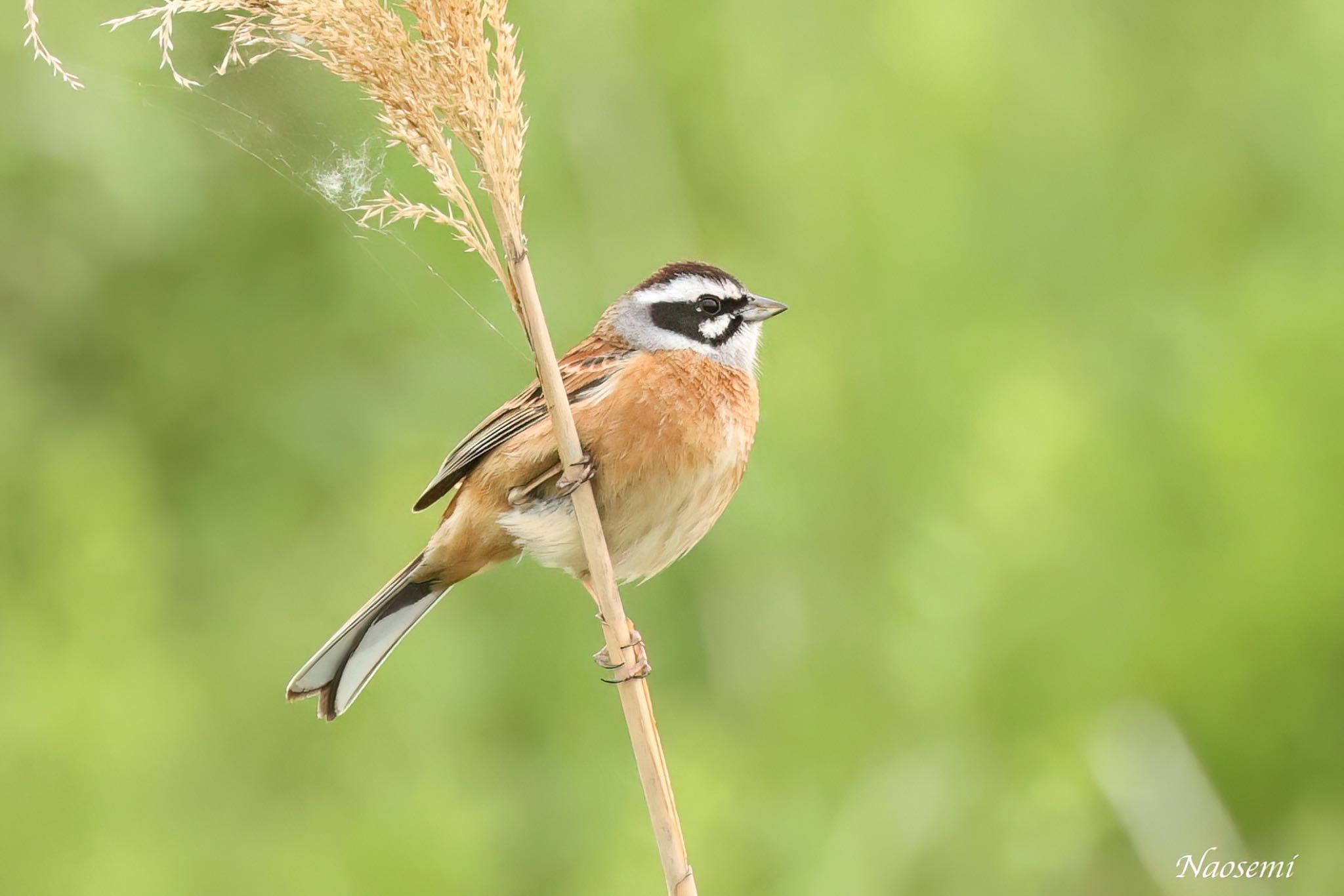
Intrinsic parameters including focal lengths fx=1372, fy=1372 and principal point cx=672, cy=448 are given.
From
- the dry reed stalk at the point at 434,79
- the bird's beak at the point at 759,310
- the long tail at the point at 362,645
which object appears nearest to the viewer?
the dry reed stalk at the point at 434,79

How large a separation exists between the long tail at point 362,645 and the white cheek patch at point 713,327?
835mm

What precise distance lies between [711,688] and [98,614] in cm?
170

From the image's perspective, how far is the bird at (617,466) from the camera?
114 inches

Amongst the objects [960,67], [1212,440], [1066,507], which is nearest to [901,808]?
[1066,507]

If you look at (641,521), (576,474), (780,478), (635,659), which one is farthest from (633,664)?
(780,478)

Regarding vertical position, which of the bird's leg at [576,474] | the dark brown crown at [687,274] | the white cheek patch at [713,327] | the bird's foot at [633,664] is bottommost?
the bird's foot at [633,664]

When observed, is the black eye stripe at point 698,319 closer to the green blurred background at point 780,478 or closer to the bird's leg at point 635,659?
the green blurred background at point 780,478

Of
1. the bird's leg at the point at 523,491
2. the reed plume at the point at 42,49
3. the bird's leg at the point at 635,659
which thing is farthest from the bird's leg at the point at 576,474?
the reed plume at the point at 42,49

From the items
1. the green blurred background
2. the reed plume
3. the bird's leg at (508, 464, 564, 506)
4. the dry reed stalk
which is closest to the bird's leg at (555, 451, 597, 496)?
the bird's leg at (508, 464, 564, 506)

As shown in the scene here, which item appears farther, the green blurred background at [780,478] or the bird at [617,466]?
the green blurred background at [780,478]

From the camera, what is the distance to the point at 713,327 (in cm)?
320

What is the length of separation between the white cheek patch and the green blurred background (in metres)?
0.47

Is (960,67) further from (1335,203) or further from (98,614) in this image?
(98,614)

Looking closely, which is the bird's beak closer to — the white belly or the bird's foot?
the white belly
